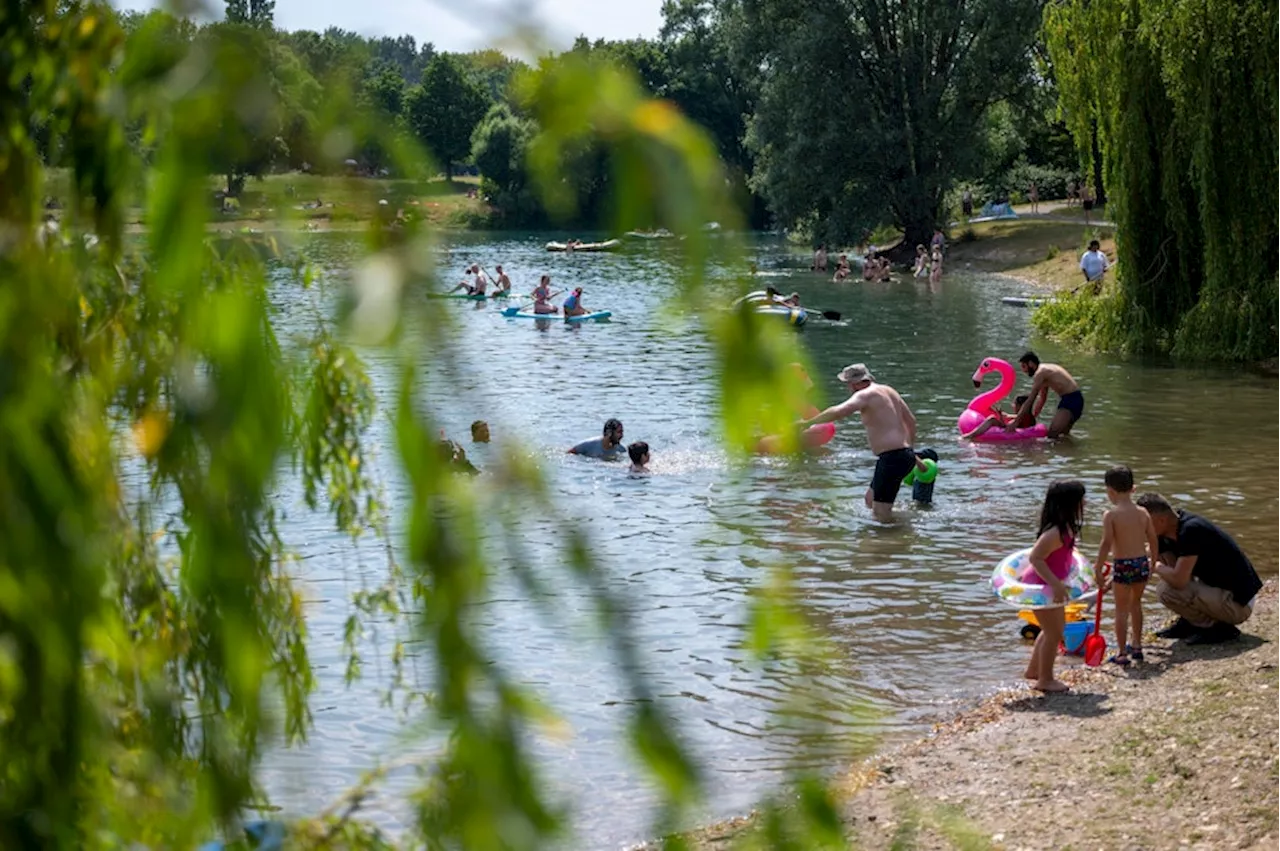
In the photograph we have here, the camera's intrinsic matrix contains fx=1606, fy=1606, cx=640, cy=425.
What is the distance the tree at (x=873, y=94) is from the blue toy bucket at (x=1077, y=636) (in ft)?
136

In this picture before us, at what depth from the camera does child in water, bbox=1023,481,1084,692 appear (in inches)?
400

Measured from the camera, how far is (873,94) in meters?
53.4

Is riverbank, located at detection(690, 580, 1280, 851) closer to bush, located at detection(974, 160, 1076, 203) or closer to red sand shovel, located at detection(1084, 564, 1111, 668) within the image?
red sand shovel, located at detection(1084, 564, 1111, 668)

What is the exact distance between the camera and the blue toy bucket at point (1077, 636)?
11.3 metres

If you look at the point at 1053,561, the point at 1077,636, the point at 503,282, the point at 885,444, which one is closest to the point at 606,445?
the point at 885,444

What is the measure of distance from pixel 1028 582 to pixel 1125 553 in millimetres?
1710

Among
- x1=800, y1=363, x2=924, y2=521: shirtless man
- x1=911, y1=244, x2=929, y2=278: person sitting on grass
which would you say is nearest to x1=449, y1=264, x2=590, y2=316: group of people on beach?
x1=911, y1=244, x2=929, y2=278: person sitting on grass

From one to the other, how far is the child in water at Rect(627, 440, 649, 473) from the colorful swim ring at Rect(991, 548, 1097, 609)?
5973 mm

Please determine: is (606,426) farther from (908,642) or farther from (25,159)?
(25,159)

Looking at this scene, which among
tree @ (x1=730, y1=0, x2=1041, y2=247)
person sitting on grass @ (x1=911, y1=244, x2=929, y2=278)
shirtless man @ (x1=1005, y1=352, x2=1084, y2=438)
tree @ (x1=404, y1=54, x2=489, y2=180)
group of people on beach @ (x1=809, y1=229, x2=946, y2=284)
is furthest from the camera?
tree @ (x1=730, y1=0, x2=1041, y2=247)

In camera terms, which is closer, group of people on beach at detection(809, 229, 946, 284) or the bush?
group of people on beach at detection(809, 229, 946, 284)

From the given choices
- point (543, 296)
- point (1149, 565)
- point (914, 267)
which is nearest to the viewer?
point (1149, 565)

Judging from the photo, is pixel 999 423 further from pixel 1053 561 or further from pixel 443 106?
pixel 443 106

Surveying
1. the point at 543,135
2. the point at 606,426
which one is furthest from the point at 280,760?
the point at 606,426
